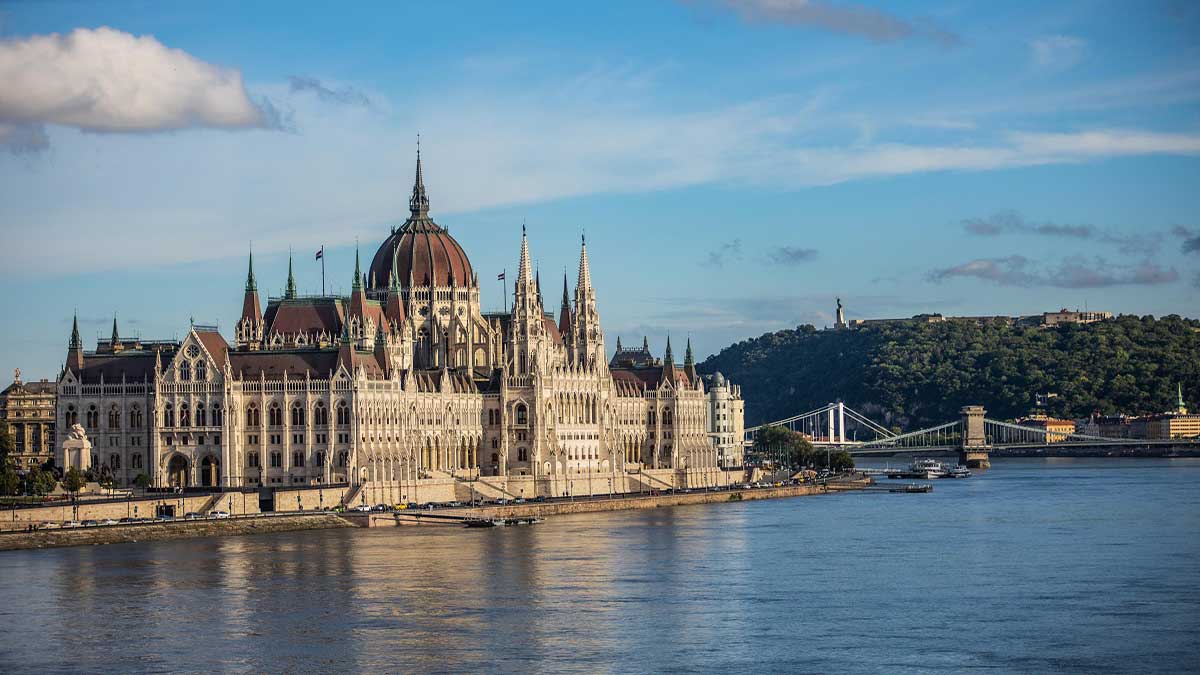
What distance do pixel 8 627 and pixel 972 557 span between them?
47.3 metres

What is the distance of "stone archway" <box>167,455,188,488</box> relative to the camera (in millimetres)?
132000

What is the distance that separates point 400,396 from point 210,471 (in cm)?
1365

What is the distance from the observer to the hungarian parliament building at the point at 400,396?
13150 cm

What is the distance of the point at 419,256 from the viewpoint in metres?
161

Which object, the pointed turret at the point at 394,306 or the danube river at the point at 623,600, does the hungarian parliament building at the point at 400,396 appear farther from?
the danube river at the point at 623,600

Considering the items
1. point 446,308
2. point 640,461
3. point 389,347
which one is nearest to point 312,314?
point 389,347

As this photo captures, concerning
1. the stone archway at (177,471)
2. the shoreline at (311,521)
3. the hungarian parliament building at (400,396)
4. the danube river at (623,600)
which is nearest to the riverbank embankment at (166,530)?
the shoreline at (311,521)

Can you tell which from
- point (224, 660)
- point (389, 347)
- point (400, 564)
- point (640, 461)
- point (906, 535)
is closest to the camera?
point (224, 660)

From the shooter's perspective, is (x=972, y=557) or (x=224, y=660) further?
(x=972, y=557)

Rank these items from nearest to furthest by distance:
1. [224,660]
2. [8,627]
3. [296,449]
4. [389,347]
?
[224,660] < [8,627] < [296,449] < [389,347]

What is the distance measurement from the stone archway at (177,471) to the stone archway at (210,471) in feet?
3.65

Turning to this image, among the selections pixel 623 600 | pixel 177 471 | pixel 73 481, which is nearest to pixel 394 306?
pixel 177 471

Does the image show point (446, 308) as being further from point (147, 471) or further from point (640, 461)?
point (147, 471)

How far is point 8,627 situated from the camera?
76062 millimetres
